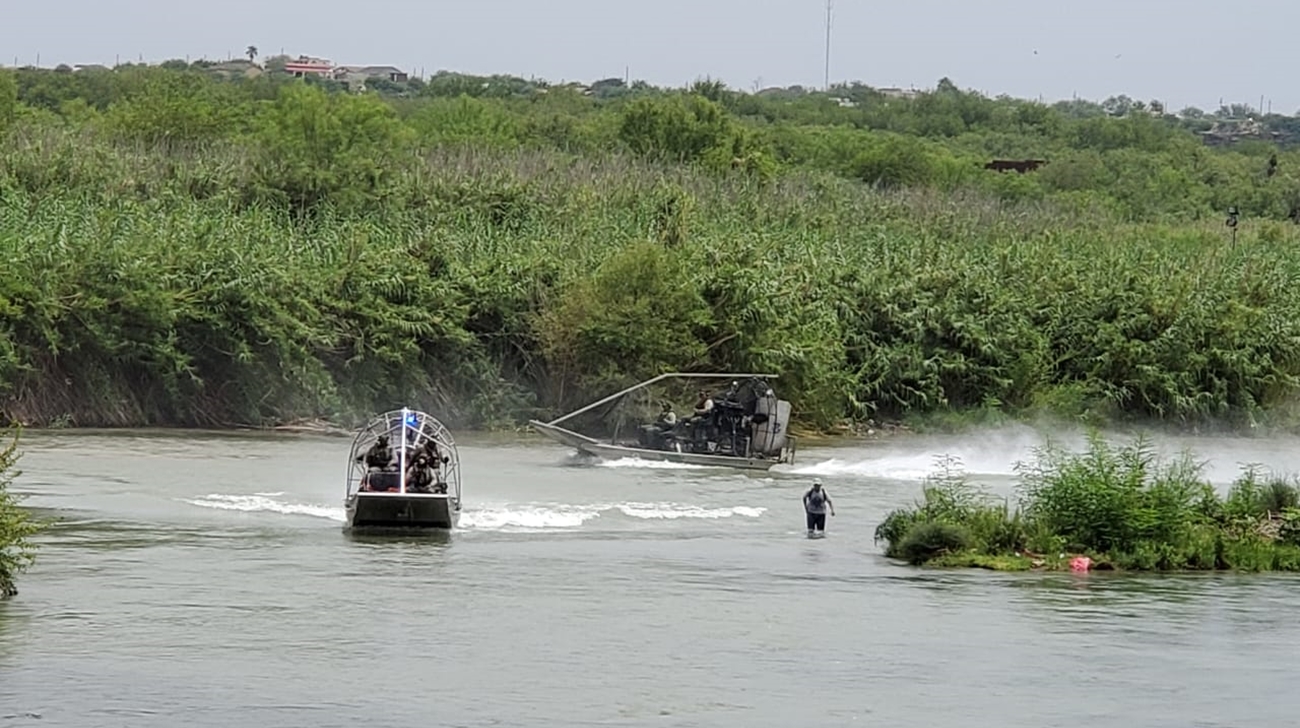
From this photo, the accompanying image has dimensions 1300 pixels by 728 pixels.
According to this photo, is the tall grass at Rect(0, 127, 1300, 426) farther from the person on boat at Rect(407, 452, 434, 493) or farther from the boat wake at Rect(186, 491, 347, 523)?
the person on boat at Rect(407, 452, 434, 493)

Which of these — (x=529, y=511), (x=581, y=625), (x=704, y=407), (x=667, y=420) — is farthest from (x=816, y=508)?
(x=667, y=420)

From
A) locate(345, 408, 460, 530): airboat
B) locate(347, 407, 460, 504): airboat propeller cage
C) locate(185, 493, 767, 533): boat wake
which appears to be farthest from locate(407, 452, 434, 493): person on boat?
locate(185, 493, 767, 533): boat wake

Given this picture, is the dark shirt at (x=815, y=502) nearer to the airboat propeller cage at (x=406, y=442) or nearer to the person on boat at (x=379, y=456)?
the airboat propeller cage at (x=406, y=442)

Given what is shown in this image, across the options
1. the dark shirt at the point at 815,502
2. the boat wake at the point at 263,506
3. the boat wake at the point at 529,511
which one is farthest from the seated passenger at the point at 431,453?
the dark shirt at the point at 815,502

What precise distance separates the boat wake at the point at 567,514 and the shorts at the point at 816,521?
2.77m

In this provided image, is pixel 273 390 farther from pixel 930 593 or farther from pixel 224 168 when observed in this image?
pixel 930 593

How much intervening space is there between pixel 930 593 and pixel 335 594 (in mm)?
8384

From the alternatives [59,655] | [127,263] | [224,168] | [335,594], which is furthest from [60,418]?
[59,655]

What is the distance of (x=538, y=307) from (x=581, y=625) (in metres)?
34.5

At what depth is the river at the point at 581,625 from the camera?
2394 cm

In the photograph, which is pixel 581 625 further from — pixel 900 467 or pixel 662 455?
pixel 900 467

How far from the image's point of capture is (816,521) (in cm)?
3838

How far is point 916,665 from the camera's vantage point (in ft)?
87.0

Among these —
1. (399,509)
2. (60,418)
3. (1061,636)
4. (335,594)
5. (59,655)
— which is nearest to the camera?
(59,655)
